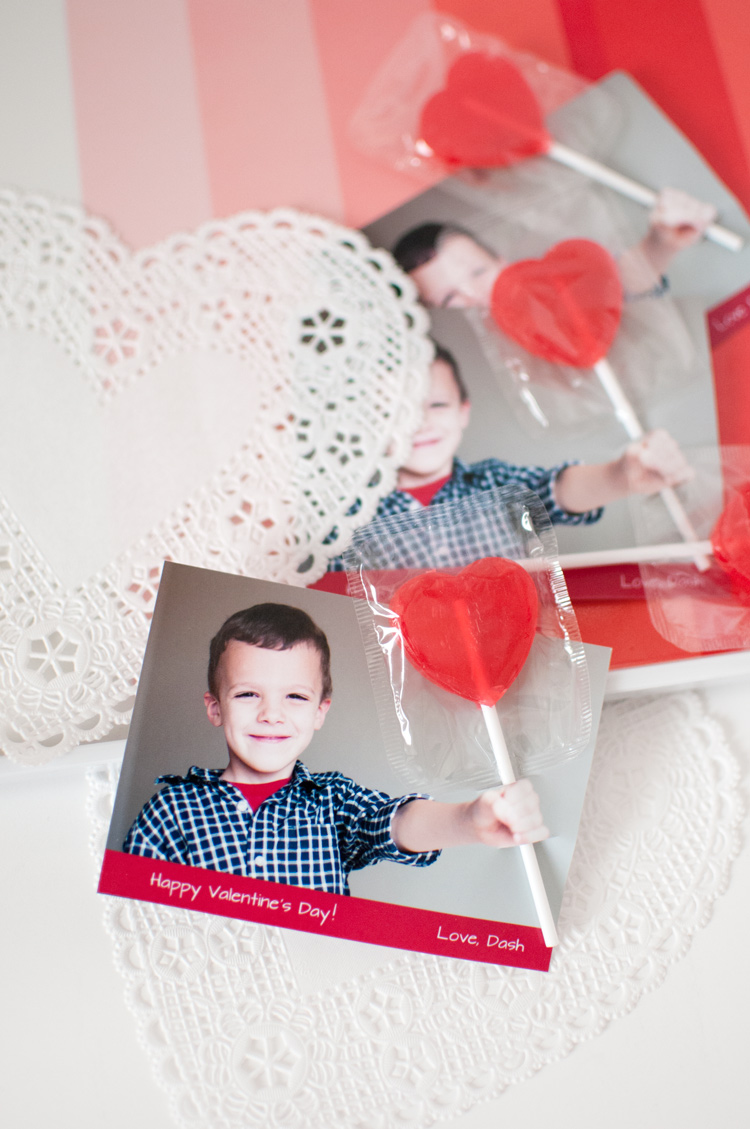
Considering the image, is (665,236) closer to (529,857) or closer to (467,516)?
(467,516)

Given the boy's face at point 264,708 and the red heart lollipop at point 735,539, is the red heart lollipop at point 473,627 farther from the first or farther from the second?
the red heart lollipop at point 735,539

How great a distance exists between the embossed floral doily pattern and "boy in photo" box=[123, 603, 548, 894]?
0.25ft

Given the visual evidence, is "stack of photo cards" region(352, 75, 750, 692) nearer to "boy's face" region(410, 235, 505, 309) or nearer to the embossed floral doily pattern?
"boy's face" region(410, 235, 505, 309)

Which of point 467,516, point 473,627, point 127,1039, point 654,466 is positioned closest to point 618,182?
point 654,466

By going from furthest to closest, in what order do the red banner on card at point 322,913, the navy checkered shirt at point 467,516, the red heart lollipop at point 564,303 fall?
the red heart lollipop at point 564,303
the navy checkered shirt at point 467,516
the red banner on card at point 322,913

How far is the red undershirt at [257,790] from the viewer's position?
0.59m

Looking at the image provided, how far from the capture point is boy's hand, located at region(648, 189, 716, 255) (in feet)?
2.75

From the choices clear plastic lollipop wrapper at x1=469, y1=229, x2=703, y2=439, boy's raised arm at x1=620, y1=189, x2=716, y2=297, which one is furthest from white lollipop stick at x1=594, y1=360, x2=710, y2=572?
boy's raised arm at x1=620, y1=189, x2=716, y2=297

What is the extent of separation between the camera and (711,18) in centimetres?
94

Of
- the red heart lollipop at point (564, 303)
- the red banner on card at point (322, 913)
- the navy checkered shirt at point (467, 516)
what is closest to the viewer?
the red banner on card at point (322, 913)

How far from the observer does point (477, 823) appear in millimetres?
604

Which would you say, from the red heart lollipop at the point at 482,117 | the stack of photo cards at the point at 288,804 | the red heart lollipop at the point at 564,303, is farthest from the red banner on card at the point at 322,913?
the red heart lollipop at the point at 482,117

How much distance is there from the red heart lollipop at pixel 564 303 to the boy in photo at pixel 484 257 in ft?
0.13

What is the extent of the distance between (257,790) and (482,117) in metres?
0.76
